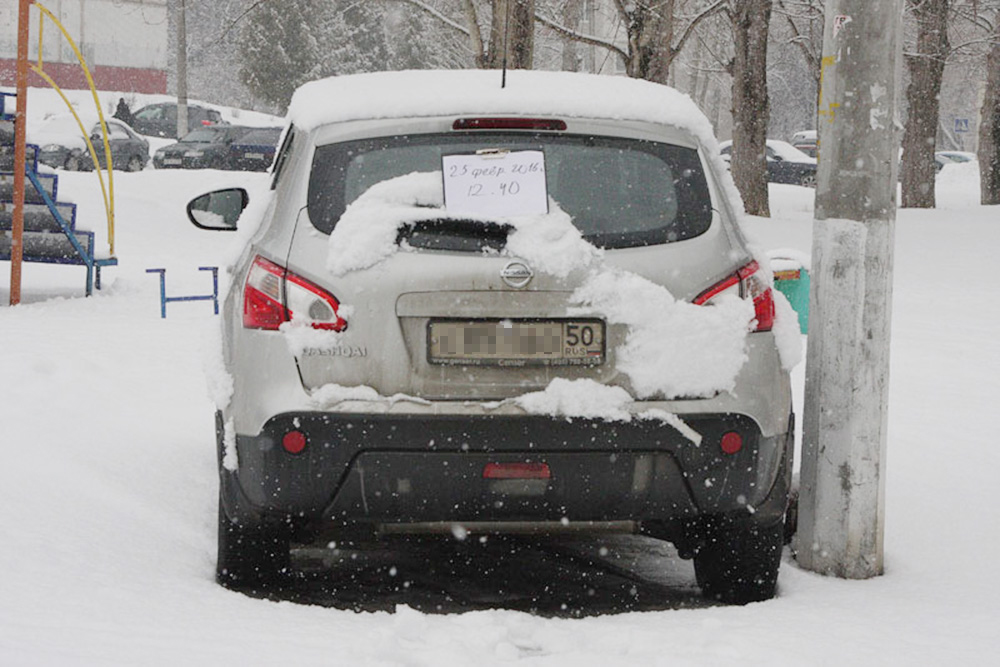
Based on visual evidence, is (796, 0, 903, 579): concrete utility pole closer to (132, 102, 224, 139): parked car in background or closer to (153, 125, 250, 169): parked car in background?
(153, 125, 250, 169): parked car in background

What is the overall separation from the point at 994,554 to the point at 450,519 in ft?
7.34

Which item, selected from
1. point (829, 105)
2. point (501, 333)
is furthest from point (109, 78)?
point (501, 333)

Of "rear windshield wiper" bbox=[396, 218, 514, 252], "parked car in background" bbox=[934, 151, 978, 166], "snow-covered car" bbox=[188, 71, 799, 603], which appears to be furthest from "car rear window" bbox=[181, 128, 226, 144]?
"rear windshield wiper" bbox=[396, 218, 514, 252]

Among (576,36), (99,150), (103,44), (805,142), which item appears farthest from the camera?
(103,44)

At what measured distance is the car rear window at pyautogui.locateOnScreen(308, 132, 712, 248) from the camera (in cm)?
452

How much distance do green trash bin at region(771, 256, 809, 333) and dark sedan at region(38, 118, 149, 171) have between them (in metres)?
23.8

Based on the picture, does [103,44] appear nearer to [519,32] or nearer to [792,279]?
[519,32]

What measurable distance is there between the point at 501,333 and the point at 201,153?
108 ft

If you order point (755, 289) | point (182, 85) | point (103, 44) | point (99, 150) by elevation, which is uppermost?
point (103, 44)

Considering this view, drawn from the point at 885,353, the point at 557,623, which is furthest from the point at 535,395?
the point at 885,353

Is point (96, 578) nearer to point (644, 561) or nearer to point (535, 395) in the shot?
point (535, 395)

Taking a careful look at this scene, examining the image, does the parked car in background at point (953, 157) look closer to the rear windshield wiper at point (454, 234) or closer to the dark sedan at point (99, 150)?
the dark sedan at point (99, 150)

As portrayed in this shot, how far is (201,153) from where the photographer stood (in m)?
36.2

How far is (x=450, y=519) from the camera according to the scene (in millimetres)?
4457
